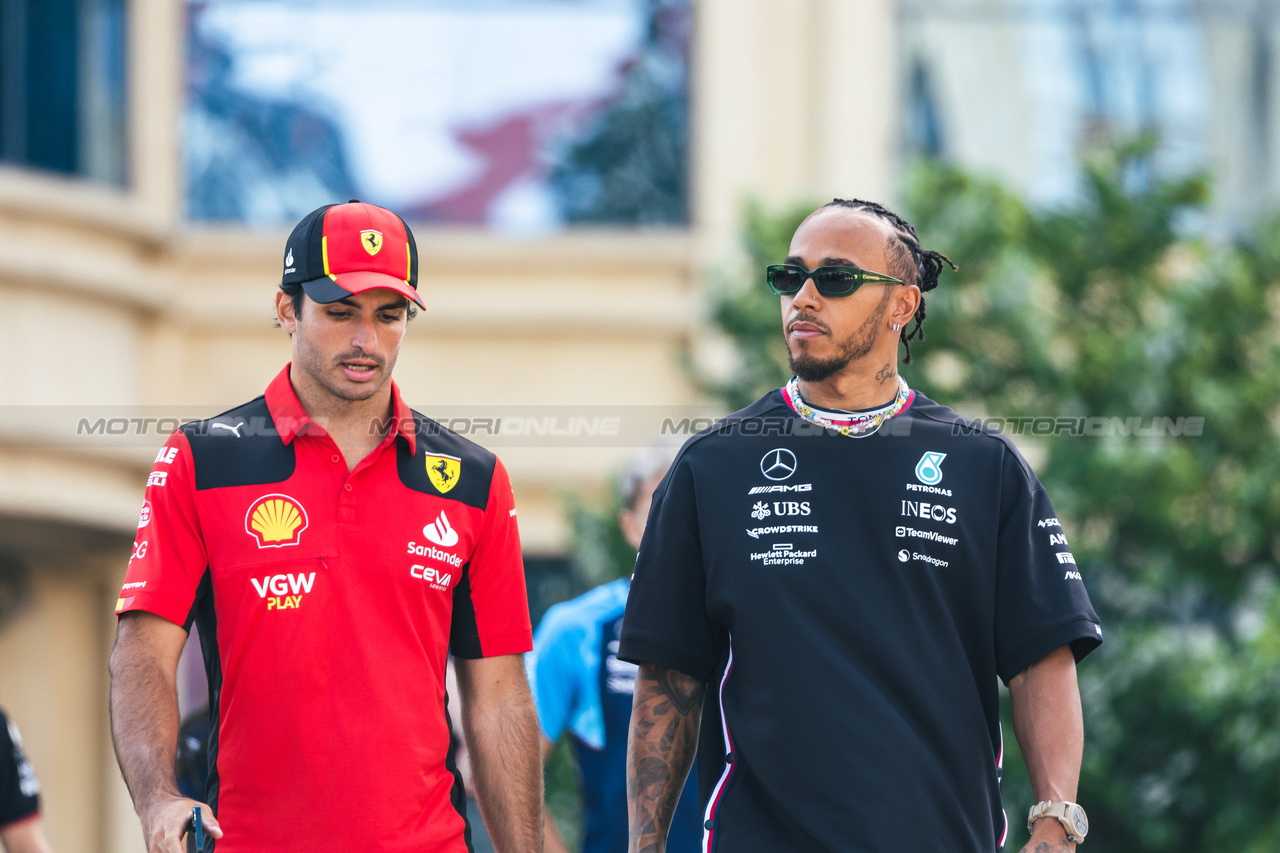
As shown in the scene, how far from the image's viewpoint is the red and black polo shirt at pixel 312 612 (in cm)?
373

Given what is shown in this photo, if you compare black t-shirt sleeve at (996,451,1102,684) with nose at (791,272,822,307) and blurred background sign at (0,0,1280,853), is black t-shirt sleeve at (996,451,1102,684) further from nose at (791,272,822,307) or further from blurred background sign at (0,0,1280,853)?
blurred background sign at (0,0,1280,853)

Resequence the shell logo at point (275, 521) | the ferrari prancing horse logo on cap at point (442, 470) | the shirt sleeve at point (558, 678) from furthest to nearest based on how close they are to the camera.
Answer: the shirt sleeve at point (558, 678), the ferrari prancing horse logo on cap at point (442, 470), the shell logo at point (275, 521)

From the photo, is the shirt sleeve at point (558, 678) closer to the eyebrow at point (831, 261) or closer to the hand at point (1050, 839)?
the eyebrow at point (831, 261)

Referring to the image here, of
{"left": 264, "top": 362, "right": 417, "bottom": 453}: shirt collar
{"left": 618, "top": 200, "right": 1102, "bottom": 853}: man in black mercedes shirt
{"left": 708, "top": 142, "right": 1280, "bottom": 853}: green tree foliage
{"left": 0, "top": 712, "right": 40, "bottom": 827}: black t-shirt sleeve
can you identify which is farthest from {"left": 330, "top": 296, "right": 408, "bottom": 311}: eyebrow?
{"left": 708, "top": 142, "right": 1280, "bottom": 853}: green tree foliage

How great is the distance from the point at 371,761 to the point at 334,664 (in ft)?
0.81

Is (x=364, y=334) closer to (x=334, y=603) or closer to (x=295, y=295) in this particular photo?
(x=295, y=295)

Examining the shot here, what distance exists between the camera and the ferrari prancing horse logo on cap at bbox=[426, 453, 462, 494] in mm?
4082

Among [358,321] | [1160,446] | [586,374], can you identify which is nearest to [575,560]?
[586,374]

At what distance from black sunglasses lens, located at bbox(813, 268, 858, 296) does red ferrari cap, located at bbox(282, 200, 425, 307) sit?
101cm

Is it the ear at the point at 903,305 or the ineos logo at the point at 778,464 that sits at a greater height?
the ear at the point at 903,305

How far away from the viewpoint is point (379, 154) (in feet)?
41.9

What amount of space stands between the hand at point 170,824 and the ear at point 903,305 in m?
2.00

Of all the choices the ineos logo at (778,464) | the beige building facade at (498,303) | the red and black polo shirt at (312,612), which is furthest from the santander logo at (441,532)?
the beige building facade at (498,303)

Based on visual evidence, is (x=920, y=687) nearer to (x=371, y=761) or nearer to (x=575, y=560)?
(x=371, y=761)
